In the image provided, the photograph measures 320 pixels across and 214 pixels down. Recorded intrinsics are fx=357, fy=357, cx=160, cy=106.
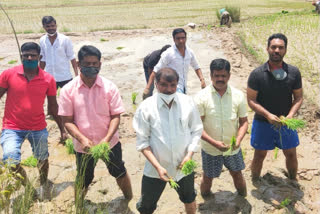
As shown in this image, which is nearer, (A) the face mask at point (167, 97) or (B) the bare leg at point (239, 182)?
(A) the face mask at point (167, 97)

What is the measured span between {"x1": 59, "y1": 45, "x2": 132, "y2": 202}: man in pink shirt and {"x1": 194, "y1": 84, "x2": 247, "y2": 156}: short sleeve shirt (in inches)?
33.0

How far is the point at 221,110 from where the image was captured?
11.4ft

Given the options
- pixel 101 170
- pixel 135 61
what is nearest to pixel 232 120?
pixel 101 170

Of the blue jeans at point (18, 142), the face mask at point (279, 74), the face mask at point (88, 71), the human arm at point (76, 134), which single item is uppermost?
the face mask at point (88, 71)

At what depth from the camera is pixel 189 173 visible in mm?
2955

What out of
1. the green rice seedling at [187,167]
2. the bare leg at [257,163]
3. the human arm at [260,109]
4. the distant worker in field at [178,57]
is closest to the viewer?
the green rice seedling at [187,167]

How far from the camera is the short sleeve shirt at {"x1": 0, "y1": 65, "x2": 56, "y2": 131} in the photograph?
3842 millimetres

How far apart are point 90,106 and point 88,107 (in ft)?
0.08

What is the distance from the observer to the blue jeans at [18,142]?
3646 millimetres

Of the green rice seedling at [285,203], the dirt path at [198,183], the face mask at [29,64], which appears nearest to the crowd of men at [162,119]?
the face mask at [29,64]

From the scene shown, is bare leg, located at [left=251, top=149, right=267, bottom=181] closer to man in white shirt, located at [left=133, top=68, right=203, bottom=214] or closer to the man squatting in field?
man in white shirt, located at [left=133, top=68, right=203, bottom=214]

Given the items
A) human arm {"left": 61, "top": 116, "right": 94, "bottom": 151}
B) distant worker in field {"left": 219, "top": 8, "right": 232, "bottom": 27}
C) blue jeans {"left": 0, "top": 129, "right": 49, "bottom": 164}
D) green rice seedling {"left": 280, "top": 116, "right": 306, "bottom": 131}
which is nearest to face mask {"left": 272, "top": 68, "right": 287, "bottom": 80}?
green rice seedling {"left": 280, "top": 116, "right": 306, "bottom": 131}

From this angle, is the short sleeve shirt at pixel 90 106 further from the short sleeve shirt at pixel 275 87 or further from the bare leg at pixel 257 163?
the bare leg at pixel 257 163

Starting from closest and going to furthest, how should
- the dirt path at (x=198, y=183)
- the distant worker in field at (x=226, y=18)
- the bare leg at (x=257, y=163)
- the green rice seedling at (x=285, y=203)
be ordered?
the green rice seedling at (x=285, y=203) → the dirt path at (x=198, y=183) → the bare leg at (x=257, y=163) → the distant worker in field at (x=226, y=18)
